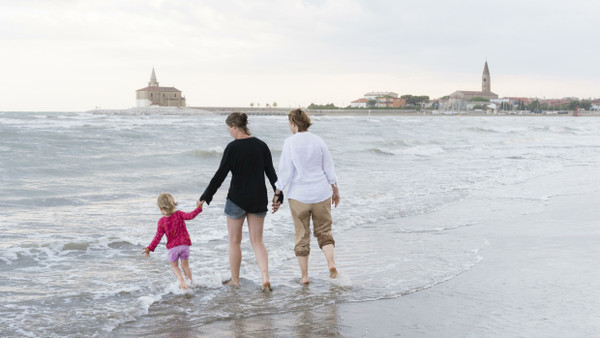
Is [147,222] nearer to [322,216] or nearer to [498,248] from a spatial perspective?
[322,216]

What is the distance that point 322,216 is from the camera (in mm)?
5418

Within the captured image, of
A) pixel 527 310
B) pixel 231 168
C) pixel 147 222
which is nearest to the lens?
pixel 527 310

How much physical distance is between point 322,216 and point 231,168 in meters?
0.98

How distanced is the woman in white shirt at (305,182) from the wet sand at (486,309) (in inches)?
33.5

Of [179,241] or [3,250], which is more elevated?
[179,241]

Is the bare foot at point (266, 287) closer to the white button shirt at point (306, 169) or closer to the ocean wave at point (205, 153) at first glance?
the white button shirt at point (306, 169)

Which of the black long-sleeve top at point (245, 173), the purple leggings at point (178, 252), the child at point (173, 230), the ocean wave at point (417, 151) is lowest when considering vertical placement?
the ocean wave at point (417, 151)

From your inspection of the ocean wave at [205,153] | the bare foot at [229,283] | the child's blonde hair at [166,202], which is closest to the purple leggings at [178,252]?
the child's blonde hair at [166,202]

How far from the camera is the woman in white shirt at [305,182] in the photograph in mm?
5262

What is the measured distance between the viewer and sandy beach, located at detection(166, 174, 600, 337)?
4.09 meters

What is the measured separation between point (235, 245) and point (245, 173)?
75 cm

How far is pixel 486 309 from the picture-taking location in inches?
179

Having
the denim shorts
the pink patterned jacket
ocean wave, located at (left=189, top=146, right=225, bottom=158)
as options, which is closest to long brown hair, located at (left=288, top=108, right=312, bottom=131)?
the denim shorts

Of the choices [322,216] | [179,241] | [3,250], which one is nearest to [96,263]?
[3,250]
